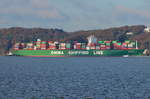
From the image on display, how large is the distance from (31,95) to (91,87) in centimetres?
905

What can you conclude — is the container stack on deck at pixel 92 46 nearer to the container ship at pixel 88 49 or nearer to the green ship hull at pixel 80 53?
the container ship at pixel 88 49

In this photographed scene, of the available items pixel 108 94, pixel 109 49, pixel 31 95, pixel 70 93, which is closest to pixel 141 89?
pixel 108 94

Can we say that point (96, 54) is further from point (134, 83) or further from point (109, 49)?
point (134, 83)

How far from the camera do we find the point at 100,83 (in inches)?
2064

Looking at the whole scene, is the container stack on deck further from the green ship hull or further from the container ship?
the green ship hull

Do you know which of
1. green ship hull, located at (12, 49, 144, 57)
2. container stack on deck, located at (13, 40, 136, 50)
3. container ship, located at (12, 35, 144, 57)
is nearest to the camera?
green ship hull, located at (12, 49, 144, 57)

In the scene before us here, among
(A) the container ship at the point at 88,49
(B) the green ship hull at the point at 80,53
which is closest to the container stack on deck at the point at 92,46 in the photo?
(A) the container ship at the point at 88,49

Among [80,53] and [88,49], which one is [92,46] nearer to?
[88,49]

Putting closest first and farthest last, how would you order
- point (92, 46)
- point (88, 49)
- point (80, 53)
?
point (88, 49), point (92, 46), point (80, 53)

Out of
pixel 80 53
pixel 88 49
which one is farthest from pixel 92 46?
pixel 80 53

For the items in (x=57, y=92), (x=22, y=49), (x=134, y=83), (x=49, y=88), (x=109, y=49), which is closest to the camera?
(x=57, y=92)

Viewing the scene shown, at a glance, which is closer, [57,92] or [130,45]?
[57,92]

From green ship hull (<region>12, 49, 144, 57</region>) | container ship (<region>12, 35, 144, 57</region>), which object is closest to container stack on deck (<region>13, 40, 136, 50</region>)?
container ship (<region>12, 35, 144, 57</region>)

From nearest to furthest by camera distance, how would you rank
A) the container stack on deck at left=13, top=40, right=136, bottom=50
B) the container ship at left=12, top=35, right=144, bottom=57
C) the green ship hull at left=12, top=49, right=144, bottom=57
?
the green ship hull at left=12, top=49, right=144, bottom=57 < the container ship at left=12, top=35, right=144, bottom=57 < the container stack on deck at left=13, top=40, right=136, bottom=50
